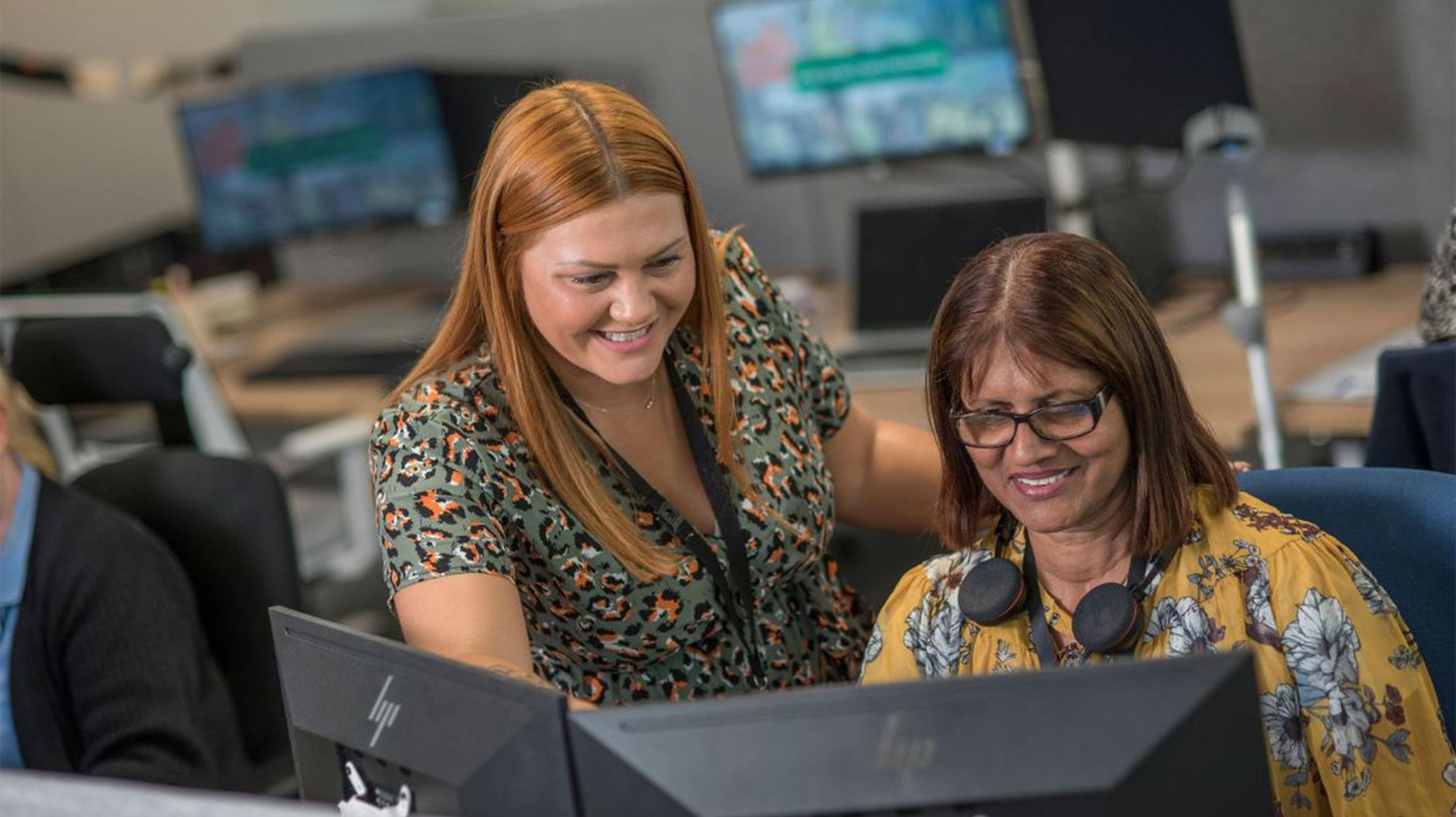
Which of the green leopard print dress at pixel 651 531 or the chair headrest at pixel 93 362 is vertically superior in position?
the chair headrest at pixel 93 362

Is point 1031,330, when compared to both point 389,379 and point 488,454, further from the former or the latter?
point 389,379

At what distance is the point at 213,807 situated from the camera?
855 mm

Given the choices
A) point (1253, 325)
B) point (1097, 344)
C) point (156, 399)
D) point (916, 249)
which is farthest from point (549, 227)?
point (916, 249)

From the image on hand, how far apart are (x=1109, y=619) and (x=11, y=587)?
1.21m

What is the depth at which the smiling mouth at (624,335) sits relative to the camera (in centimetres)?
147

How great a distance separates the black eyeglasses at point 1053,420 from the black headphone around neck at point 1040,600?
0.12 meters

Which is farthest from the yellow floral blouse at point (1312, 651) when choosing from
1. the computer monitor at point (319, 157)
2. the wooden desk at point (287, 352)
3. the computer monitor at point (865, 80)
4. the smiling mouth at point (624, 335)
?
the computer monitor at point (319, 157)

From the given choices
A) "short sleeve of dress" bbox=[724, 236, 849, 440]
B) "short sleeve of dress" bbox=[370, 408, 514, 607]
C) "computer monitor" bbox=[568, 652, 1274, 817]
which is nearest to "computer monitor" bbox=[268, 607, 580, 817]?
"computer monitor" bbox=[568, 652, 1274, 817]

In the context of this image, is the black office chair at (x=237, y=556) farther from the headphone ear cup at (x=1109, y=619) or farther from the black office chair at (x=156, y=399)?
the headphone ear cup at (x=1109, y=619)

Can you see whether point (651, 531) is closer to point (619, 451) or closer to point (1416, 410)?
point (619, 451)

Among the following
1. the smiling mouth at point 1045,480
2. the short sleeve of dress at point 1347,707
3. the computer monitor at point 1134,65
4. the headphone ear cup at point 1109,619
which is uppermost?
the computer monitor at point 1134,65

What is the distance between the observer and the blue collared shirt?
185 centimetres

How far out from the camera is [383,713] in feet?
3.42

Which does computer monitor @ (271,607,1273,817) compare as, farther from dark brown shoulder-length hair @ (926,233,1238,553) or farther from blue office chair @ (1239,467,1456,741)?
blue office chair @ (1239,467,1456,741)
